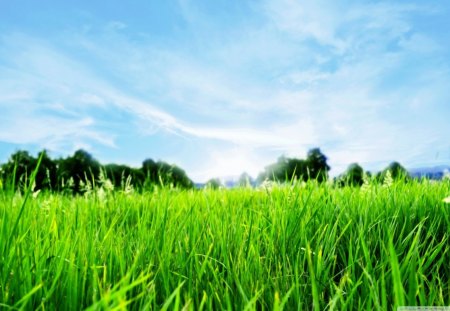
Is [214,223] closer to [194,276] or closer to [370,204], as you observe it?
[194,276]

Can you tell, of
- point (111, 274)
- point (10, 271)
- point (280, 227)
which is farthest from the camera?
point (280, 227)

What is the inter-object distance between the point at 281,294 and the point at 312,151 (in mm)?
10120

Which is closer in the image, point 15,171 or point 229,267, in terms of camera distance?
point 229,267

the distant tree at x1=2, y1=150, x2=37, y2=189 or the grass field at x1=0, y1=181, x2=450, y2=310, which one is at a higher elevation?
the distant tree at x1=2, y1=150, x2=37, y2=189

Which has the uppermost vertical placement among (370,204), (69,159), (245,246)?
(69,159)

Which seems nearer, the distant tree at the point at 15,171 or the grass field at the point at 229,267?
the grass field at the point at 229,267

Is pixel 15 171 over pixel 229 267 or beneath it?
over

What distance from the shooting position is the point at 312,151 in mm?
11594

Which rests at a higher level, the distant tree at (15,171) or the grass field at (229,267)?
the distant tree at (15,171)

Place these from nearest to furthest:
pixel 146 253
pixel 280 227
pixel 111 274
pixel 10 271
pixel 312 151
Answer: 1. pixel 10 271
2. pixel 111 274
3. pixel 146 253
4. pixel 280 227
5. pixel 312 151

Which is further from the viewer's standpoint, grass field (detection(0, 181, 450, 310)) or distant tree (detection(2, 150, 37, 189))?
distant tree (detection(2, 150, 37, 189))

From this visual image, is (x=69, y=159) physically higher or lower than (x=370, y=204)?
higher

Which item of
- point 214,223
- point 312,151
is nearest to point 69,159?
point 312,151

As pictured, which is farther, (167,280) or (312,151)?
(312,151)
